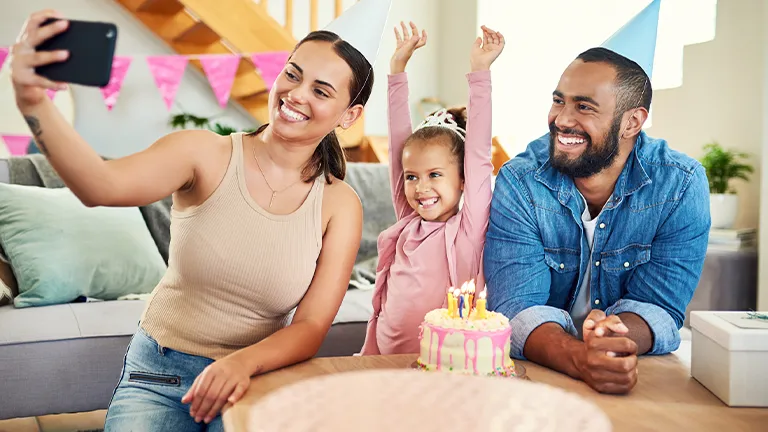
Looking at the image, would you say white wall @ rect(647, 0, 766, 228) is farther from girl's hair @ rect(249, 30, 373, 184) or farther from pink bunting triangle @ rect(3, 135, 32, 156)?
pink bunting triangle @ rect(3, 135, 32, 156)

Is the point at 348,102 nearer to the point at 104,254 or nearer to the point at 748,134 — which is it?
the point at 104,254

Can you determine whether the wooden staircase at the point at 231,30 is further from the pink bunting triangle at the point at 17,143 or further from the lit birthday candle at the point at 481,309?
the lit birthday candle at the point at 481,309

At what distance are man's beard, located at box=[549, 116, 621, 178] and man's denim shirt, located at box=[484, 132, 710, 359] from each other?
3 centimetres

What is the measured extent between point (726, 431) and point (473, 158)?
3.13 ft

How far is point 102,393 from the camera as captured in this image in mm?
2107

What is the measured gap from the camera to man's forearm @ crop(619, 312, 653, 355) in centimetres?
126

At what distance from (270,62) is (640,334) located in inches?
165

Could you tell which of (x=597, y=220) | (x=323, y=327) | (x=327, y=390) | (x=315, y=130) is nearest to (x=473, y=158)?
(x=597, y=220)

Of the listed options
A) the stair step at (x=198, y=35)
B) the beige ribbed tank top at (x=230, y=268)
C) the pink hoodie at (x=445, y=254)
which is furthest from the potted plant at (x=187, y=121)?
the beige ribbed tank top at (x=230, y=268)

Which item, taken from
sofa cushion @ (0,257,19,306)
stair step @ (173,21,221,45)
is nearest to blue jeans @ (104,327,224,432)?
sofa cushion @ (0,257,19,306)

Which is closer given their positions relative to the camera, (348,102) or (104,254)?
(348,102)

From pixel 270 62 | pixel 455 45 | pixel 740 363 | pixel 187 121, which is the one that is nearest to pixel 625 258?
pixel 740 363

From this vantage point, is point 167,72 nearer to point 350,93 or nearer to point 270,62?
point 270,62

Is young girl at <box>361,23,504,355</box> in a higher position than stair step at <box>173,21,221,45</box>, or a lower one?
lower
